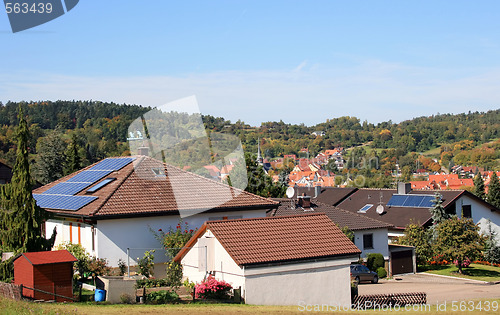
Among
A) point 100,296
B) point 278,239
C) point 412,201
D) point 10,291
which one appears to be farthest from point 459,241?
point 10,291

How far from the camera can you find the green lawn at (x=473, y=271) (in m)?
34.6

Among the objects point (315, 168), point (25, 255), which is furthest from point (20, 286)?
point (315, 168)

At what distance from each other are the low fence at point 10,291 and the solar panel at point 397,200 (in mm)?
35491

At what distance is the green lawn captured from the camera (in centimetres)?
3461

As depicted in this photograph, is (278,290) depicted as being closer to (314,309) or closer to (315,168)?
(314,309)

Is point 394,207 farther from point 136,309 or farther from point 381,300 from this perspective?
point 136,309

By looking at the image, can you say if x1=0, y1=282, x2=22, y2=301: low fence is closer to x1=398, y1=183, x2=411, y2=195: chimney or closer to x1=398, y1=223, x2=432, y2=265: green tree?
x1=398, y1=223, x2=432, y2=265: green tree

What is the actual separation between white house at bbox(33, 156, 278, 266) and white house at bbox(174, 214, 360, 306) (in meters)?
3.48

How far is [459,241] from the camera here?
34969 mm

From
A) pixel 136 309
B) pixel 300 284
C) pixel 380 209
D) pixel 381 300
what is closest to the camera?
pixel 136 309

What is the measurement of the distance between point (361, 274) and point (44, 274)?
1835 cm

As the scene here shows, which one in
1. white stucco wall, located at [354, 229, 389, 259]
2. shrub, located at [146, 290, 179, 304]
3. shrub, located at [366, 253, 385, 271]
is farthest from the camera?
white stucco wall, located at [354, 229, 389, 259]

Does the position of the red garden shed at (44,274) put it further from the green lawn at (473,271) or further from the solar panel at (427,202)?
the solar panel at (427,202)

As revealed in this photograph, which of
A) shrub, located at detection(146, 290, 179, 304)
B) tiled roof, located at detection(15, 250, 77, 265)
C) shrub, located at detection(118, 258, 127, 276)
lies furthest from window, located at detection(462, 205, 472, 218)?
tiled roof, located at detection(15, 250, 77, 265)
